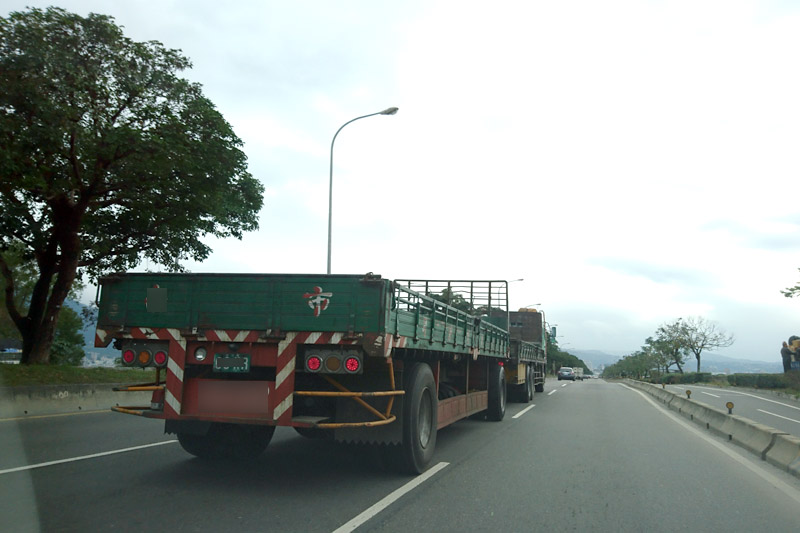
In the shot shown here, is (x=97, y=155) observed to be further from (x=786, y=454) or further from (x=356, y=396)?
(x=786, y=454)

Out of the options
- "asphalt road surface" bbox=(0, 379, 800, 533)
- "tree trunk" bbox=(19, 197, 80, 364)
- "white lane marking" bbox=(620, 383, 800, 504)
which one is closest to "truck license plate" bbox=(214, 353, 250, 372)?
"asphalt road surface" bbox=(0, 379, 800, 533)

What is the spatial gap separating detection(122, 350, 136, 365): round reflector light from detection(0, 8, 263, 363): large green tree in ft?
23.1

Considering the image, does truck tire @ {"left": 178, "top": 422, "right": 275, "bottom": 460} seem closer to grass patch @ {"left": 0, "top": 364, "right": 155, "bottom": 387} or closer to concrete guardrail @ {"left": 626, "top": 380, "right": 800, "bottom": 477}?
concrete guardrail @ {"left": 626, "top": 380, "right": 800, "bottom": 477}

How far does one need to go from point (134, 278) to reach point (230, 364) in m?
1.55

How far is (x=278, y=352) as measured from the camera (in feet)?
19.6

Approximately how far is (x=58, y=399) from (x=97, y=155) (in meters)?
5.33

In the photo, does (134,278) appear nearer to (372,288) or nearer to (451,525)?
(372,288)

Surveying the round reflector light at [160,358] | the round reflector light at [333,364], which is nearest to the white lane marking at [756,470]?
the round reflector light at [333,364]

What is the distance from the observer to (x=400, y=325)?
621cm

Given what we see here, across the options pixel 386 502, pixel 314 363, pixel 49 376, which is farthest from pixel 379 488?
pixel 49 376

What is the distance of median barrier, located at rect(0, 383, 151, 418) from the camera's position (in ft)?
38.5

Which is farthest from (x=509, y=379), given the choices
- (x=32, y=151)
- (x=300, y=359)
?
(x=32, y=151)

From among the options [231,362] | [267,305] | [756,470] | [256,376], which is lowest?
[756,470]

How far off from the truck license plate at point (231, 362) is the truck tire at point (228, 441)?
1192 millimetres
